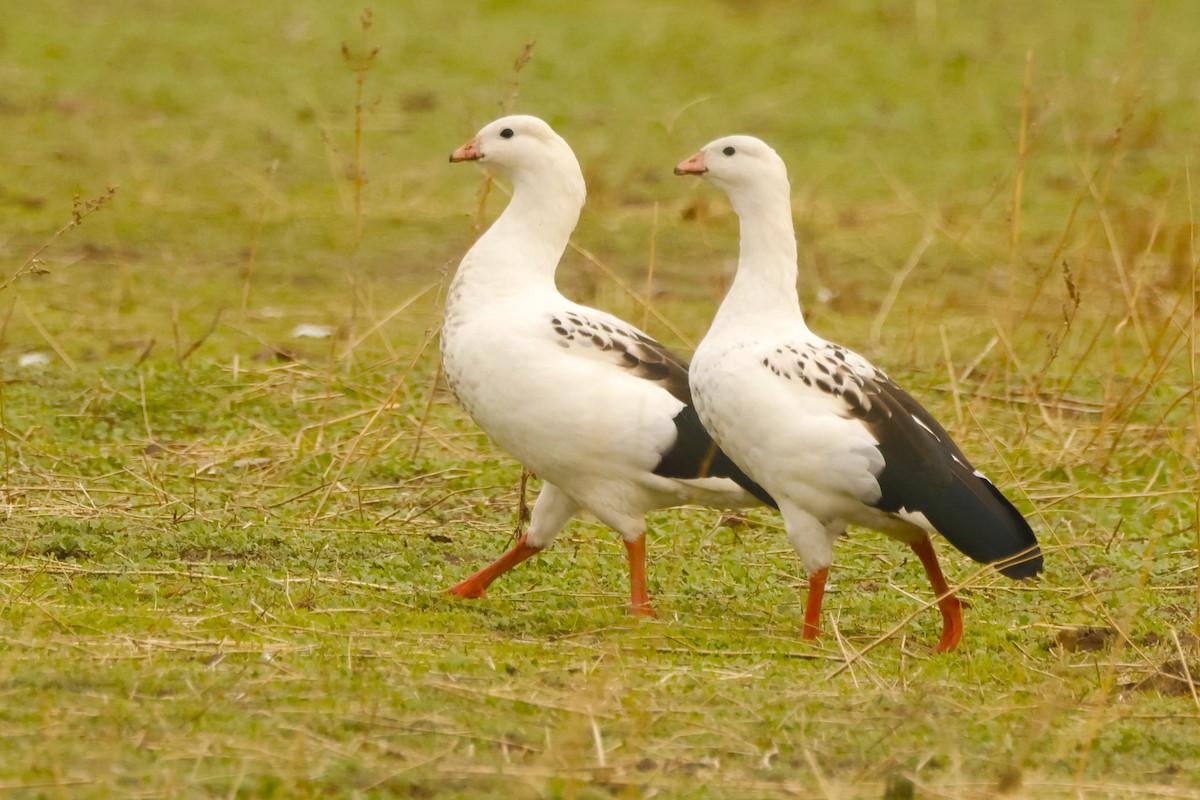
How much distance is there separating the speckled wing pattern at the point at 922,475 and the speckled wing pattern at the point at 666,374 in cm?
36

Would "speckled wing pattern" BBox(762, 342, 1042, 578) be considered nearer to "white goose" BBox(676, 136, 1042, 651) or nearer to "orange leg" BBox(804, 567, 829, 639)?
"white goose" BBox(676, 136, 1042, 651)

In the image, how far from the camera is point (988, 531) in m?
4.82

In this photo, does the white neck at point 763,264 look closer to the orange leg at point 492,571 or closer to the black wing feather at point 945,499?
the black wing feather at point 945,499

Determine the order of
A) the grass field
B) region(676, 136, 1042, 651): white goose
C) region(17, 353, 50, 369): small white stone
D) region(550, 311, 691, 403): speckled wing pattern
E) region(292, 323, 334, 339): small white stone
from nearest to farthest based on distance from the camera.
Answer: the grass field < region(676, 136, 1042, 651): white goose < region(550, 311, 691, 403): speckled wing pattern < region(17, 353, 50, 369): small white stone < region(292, 323, 334, 339): small white stone

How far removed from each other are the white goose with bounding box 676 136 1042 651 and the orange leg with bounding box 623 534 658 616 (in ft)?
1.55

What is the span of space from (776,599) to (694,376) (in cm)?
87

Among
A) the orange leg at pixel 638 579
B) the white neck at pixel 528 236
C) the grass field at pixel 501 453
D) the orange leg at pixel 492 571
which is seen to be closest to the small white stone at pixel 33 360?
the grass field at pixel 501 453

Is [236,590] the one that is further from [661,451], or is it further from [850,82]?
[850,82]

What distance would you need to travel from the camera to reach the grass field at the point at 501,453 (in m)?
3.78

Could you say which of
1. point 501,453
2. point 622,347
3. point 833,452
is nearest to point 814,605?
point 833,452

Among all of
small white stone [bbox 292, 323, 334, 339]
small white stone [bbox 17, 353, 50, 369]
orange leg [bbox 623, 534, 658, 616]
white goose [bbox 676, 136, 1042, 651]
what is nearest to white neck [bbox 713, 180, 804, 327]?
white goose [bbox 676, 136, 1042, 651]

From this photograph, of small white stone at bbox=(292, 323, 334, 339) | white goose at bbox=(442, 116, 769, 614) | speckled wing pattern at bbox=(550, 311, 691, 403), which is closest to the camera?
white goose at bbox=(442, 116, 769, 614)

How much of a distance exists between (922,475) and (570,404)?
39.4 inches

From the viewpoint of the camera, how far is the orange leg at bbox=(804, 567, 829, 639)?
488 centimetres
